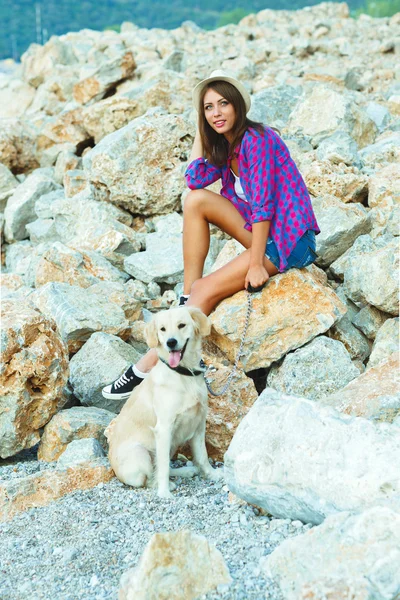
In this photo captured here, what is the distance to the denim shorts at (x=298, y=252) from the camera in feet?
17.3

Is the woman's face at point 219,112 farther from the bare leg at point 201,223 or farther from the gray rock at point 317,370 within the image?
the gray rock at point 317,370

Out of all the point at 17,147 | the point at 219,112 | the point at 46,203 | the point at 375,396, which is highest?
the point at 219,112

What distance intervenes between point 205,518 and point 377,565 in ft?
4.51

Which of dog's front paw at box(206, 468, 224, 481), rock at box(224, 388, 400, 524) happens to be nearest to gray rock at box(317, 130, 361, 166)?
dog's front paw at box(206, 468, 224, 481)

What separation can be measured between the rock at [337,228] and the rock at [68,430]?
8.01ft

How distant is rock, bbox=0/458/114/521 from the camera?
4.32m

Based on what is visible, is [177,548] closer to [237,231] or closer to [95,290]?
[237,231]

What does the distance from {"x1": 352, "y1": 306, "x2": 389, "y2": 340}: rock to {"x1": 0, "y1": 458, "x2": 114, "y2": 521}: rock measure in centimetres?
247

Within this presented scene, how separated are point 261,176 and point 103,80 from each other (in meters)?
8.43

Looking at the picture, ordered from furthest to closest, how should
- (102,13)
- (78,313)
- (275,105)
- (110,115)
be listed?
(102,13), (110,115), (275,105), (78,313)

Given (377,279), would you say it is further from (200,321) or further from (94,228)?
(94,228)

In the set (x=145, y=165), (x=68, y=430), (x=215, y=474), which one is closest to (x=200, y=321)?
(x=215, y=474)

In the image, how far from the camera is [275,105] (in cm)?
959

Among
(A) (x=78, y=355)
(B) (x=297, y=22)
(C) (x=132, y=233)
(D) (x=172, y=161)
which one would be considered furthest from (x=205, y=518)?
(B) (x=297, y=22)
